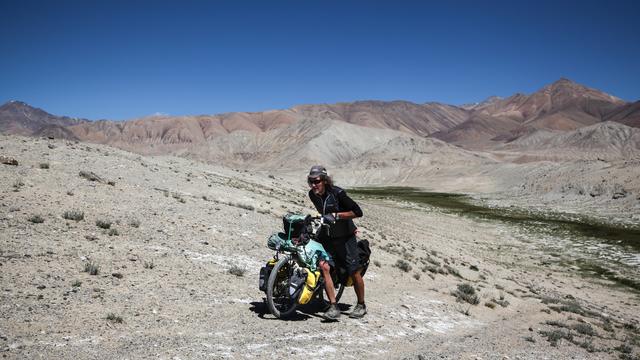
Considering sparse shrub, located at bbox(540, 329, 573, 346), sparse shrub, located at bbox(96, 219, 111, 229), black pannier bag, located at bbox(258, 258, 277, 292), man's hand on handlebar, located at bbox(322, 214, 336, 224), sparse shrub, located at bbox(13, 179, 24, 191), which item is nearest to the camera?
man's hand on handlebar, located at bbox(322, 214, 336, 224)

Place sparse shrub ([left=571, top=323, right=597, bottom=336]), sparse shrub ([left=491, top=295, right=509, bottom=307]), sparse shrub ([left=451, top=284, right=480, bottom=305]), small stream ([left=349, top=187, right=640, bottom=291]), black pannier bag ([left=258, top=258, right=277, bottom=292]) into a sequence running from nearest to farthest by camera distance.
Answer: black pannier bag ([left=258, top=258, right=277, bottom=292]) → sparse shrub ([left=571, top=323, right=597, bottom=336]) → sparse shrub ([left=451, top=284, right=480, bottom=305]) → sparse shrub ([left=491, top=295, right=509, bottom=307]) → small stream ([left=349, top=187, right=640, bottom=291])

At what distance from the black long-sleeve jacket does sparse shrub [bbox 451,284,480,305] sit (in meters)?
5.98

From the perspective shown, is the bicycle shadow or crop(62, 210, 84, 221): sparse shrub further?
crop(62, 210, 84, 221): sparse shrub

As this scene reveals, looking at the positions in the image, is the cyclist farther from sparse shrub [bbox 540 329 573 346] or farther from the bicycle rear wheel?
sparse shrub [bbox 540 329 573 346]

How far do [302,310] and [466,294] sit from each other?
592 centimetres

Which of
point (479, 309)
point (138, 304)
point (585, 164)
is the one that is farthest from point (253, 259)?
point (585, 164)

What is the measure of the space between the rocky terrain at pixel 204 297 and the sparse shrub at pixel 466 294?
0.04 m

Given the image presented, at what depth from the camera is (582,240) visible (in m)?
32.8

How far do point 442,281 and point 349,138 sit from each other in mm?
154475

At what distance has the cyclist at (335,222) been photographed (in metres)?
7.84

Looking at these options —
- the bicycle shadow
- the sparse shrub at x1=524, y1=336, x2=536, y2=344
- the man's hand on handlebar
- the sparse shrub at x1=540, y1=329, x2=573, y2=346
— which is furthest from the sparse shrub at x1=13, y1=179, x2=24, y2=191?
the sparse shrub at x1=540, y1=329, x2=573, y2=346

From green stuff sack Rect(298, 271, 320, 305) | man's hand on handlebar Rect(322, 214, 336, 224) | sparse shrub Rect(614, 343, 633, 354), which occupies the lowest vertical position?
sparse shrub Rect(614, 343, 633, 354)

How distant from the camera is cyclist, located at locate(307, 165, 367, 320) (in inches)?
309

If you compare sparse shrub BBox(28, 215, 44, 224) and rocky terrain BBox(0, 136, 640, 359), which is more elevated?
sparse shrub BBox(28, 215, 44, 224)
